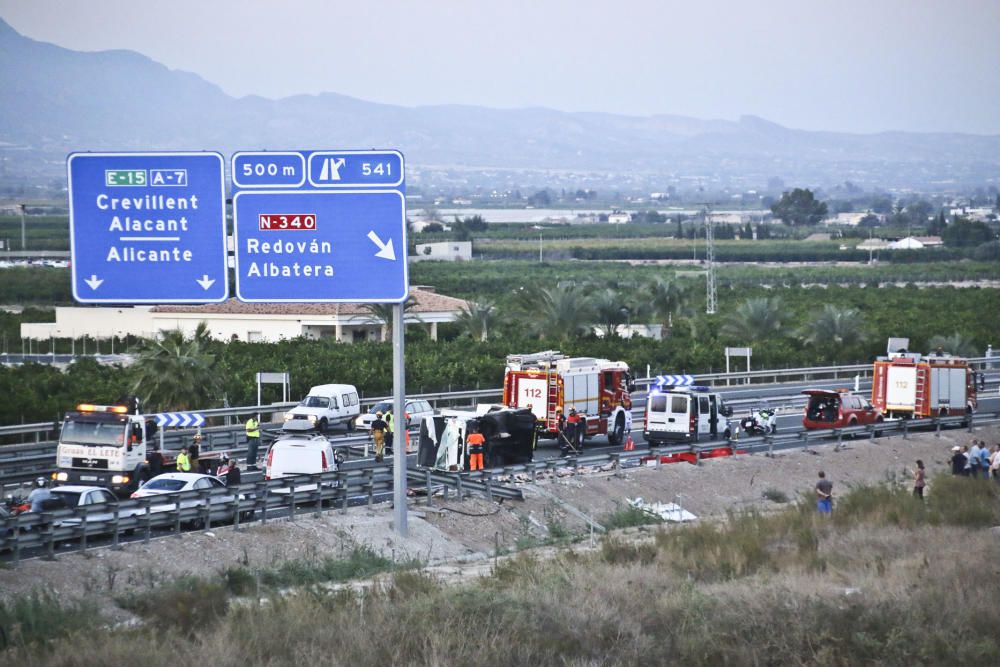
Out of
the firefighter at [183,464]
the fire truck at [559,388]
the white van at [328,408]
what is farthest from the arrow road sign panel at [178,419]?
the fire truck at [559,388]

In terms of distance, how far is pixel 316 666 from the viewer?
46.4 feet

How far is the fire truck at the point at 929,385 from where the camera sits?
43.3 metres

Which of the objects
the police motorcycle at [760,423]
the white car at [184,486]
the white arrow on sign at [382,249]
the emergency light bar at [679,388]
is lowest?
the police motorcycle at [760,423]

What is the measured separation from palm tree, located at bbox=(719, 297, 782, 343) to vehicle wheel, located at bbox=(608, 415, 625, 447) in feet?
102

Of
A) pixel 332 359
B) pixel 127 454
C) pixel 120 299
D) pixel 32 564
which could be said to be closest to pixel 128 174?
pixel 120 299

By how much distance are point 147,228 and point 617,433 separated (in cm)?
2046

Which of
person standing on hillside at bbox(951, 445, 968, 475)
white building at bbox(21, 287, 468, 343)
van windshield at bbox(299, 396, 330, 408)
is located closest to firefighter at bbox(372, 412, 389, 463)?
van windshield at bbox(299, 396, 330, 408)

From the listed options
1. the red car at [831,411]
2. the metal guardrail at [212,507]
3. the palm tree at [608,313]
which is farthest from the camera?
the palm tree at [608,313]

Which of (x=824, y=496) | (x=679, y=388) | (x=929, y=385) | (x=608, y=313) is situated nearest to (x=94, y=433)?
(x=824, y=496)

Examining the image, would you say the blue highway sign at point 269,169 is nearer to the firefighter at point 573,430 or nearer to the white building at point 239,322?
the firefighter at point 573,430

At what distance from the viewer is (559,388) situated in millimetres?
37000

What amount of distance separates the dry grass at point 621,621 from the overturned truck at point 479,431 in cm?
1015

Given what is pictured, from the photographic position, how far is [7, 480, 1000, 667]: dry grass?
14.8 meters

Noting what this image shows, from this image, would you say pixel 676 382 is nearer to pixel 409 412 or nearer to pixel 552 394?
pixel 552 394
